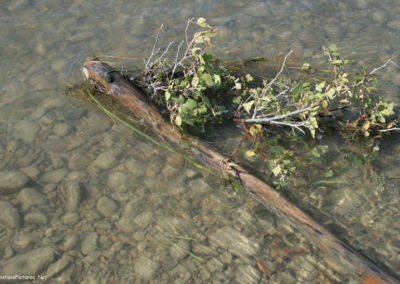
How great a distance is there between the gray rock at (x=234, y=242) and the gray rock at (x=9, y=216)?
5.64ft

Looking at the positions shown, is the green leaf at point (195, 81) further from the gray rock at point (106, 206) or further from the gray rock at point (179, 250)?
the gray rock at point (179, 250)

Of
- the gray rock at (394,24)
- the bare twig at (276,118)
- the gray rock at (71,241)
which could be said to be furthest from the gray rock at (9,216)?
the gray rock at (394,24)

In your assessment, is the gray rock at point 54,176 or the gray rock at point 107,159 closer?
the gray rock at point 54,176

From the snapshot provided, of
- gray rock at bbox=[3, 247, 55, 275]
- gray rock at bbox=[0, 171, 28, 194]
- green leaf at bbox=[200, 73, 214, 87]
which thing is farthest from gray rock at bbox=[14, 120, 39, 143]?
green leaf at bbox=[200, 73, 214, 87]

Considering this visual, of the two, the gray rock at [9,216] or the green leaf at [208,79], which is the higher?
the green leaf at [208,79]

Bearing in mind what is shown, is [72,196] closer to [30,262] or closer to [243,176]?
[30,262]

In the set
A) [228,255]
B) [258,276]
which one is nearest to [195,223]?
[228,255]

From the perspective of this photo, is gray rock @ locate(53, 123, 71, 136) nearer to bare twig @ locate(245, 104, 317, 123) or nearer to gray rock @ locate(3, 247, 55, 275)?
gray rock @ locate(3, 247, 55, 275)

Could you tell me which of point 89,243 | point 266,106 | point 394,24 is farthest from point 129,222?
point 394,24

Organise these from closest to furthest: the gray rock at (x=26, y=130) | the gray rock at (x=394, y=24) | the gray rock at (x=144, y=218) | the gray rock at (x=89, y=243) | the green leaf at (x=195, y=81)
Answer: the gray rock at (x=89, y=243) < the gray rock at (x=144, y=218) < the green leaf at (x=195, y=81) < the gray rock at (x=26, y=130) < the gray rock at (x=394, y=24)

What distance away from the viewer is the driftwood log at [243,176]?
13.3 ft

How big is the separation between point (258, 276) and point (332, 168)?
154 cm

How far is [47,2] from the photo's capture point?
7680 millimetres

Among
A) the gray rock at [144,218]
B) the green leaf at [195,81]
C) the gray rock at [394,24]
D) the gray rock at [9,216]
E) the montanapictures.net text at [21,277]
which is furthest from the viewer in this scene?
the gray rock at [394,24]
